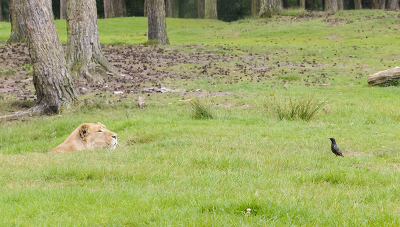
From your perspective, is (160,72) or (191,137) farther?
(160,72)

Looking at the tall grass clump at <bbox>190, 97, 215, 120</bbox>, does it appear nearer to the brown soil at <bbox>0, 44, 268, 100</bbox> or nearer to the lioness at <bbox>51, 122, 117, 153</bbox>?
the lioness at <bbox>51, 122, 117, 153</bbox>

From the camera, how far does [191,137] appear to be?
8383mm

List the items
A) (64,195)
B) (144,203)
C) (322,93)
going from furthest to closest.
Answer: (322,93) < (64,195) < (144,203)

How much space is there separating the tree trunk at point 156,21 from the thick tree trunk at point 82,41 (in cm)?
831

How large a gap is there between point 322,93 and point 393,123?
4.23 metres

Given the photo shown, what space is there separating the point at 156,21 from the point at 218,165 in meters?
19.5

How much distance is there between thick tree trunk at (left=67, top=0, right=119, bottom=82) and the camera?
613 inches

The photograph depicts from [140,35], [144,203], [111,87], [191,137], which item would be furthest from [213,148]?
[140,35]

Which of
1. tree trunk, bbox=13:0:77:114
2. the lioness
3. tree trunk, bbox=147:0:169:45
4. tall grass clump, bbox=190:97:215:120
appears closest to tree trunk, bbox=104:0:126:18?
tree trunk, bbox=147:0:169:45

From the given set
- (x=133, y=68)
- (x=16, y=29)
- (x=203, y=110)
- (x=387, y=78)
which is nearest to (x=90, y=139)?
(x=203, y=110)

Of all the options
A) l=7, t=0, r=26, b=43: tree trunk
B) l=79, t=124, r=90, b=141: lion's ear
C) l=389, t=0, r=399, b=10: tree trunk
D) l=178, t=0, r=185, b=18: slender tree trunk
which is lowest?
l=79, t=124, r=90, b=141: lion's ear

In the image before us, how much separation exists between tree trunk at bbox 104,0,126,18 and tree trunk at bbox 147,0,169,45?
1982 centimetres

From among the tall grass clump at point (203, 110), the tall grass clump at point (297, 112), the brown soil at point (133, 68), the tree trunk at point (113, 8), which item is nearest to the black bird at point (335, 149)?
the tall grass clump at point (297, 112)

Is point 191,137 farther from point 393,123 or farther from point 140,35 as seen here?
point 140,35
